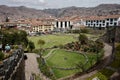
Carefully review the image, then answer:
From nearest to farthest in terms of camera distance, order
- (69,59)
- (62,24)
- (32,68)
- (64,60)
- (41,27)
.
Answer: (32,68) < (64,60) < (69,59) < (41,27) < (62,24)

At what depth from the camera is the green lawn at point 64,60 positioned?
135 feet

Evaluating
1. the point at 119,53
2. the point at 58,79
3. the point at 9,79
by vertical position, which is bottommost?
the point at 58,79

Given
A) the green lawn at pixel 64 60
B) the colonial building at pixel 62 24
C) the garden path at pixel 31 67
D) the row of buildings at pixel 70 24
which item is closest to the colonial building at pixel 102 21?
the row of buildings at pixel 70 24

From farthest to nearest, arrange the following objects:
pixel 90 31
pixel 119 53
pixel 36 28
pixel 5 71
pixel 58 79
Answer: pixel 36 28
pixel 90 31
pixel 119 53
pixel 58 79
pixel 5 71

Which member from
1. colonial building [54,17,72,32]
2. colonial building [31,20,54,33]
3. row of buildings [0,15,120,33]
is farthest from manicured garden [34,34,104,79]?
colonial building [54,17,72,32]

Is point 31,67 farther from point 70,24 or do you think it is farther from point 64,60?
point 70,24

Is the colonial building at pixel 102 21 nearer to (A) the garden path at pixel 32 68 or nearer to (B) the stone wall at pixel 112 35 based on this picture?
(B) the stone wall at pixel 112 35

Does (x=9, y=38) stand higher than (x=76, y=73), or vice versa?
(x=9, y=38)

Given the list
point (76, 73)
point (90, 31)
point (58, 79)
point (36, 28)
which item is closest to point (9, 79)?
point (58, 79)

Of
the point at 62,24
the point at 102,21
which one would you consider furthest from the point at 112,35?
the point at 62,24

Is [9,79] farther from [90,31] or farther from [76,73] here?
[90,31]

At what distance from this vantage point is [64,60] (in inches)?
1871

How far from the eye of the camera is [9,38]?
56.3m

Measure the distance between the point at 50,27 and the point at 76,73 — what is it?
75.1 metres
